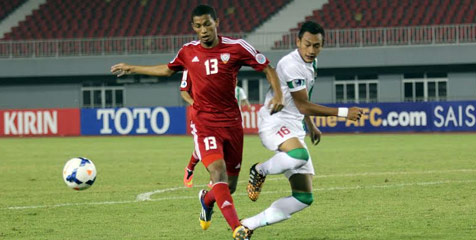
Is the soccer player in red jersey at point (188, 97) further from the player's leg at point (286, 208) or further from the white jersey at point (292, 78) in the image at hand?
the player's leg at point (286, 208)

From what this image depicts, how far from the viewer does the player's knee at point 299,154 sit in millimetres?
7672

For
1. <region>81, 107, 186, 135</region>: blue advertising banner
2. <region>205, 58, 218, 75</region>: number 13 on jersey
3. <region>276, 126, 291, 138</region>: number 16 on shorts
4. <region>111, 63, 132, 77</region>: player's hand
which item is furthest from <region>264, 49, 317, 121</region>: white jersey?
<region>81, 107, 186, 135</region>: blue advertising banner

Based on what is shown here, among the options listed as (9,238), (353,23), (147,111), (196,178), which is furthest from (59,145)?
(9,238)

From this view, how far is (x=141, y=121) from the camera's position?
114 feet

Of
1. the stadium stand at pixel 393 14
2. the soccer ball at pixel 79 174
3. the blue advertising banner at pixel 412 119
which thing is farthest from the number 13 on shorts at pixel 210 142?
the stadium stand at pixel 393 14

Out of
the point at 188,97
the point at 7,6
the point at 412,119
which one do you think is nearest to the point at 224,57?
the point at 188,97

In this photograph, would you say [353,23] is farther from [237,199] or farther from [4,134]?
[237,199]

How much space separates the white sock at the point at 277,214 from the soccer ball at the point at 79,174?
3327 mm

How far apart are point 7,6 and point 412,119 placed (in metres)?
22.9

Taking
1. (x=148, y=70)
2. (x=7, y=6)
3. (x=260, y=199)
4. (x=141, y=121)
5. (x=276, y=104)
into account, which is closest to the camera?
(x=276, y=104)

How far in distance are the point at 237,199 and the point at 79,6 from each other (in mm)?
34931

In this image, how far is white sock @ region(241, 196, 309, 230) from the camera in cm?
764

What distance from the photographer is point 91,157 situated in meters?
21.8

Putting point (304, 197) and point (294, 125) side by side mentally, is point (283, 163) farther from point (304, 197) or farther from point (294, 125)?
point (294, 125)
